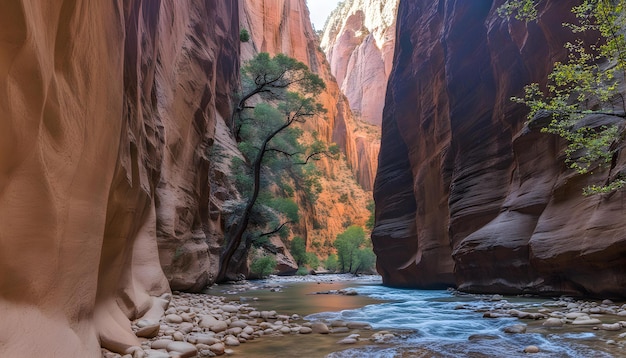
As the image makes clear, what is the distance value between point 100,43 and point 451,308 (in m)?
10.3

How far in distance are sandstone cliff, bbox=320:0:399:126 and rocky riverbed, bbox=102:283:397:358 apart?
8600 centimetres

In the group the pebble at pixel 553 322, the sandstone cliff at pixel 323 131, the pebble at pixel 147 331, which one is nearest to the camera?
the pebble at pixel 147 331

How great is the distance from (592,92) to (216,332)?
8804 millimetres

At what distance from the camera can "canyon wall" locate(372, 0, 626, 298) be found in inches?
428

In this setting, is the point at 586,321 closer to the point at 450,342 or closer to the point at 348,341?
the point at 450,342

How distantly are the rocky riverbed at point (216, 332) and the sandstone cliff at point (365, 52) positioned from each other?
85996 millimetres

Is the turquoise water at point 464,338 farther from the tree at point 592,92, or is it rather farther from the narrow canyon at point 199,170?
the tree at point 592,92

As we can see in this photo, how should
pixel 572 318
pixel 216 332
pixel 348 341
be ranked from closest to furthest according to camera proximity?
pixel 348 341
pixel 216 332
pixel 572 318

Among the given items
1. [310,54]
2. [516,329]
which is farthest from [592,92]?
[310,54]

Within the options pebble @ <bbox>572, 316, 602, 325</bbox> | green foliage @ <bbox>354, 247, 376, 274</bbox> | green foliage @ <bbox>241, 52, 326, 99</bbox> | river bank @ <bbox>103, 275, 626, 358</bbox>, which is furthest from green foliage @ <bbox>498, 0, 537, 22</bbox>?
green foliage @ <bbox>354, 247, 376, 274</bbox>

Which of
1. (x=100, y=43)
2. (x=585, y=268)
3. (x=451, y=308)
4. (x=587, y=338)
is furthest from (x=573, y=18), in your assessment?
(x=100, y=43)

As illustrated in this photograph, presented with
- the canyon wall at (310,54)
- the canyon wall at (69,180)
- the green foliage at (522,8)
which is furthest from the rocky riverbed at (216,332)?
the canyon wall at (310,54)

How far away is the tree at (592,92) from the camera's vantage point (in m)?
7.68

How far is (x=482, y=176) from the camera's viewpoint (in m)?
16.7
